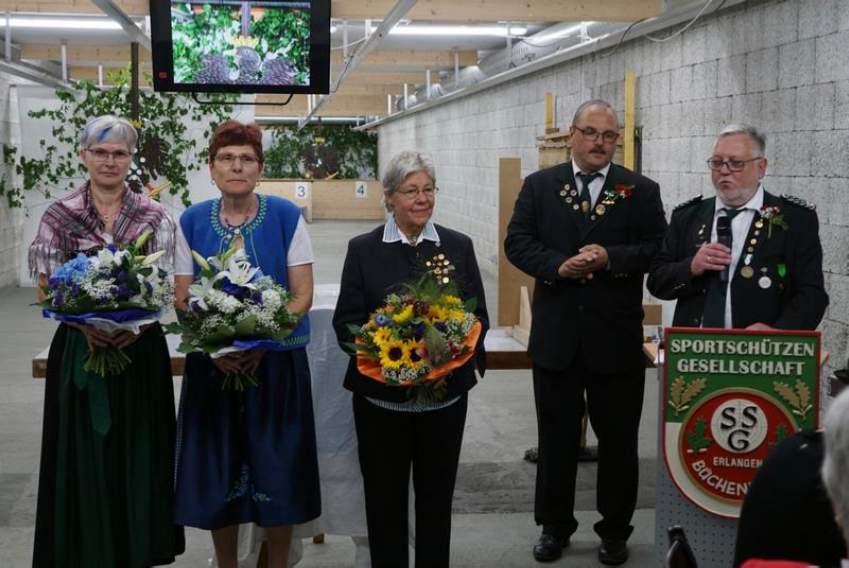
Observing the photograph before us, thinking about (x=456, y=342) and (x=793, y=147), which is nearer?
(x=456, y=342)

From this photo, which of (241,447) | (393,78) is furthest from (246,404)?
(393,78)

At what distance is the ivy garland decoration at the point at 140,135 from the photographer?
962 centimetres

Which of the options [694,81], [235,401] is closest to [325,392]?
[235,401]

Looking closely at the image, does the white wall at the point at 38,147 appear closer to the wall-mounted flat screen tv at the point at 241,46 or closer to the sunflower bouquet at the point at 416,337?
the wall-mounted flat screen tv at the point at 241,46

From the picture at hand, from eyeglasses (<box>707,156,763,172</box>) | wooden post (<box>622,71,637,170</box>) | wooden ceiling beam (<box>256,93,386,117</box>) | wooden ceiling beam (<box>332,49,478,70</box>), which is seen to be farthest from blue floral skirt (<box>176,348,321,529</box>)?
wooden ceiling beam (<box>256,93,386,117</box>)

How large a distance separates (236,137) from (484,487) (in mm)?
2133

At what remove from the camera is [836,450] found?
4.36 ft

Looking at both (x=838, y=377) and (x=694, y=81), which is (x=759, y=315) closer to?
(x=838, y=377)

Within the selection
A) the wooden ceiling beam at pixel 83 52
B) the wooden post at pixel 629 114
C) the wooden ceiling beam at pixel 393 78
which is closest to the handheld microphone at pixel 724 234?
the wooden post at pixel 629 114

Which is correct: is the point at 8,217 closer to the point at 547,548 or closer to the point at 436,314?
the point at 547,548

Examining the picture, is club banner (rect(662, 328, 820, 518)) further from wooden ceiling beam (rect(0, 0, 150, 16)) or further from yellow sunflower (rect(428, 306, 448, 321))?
wooden ceiling beam (rect(0, 0, 150, 16))

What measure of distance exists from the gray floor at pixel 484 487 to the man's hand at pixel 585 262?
99cm

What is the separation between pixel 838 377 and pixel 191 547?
2.27 meters

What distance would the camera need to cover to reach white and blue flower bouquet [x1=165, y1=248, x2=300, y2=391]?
2.82 meters
